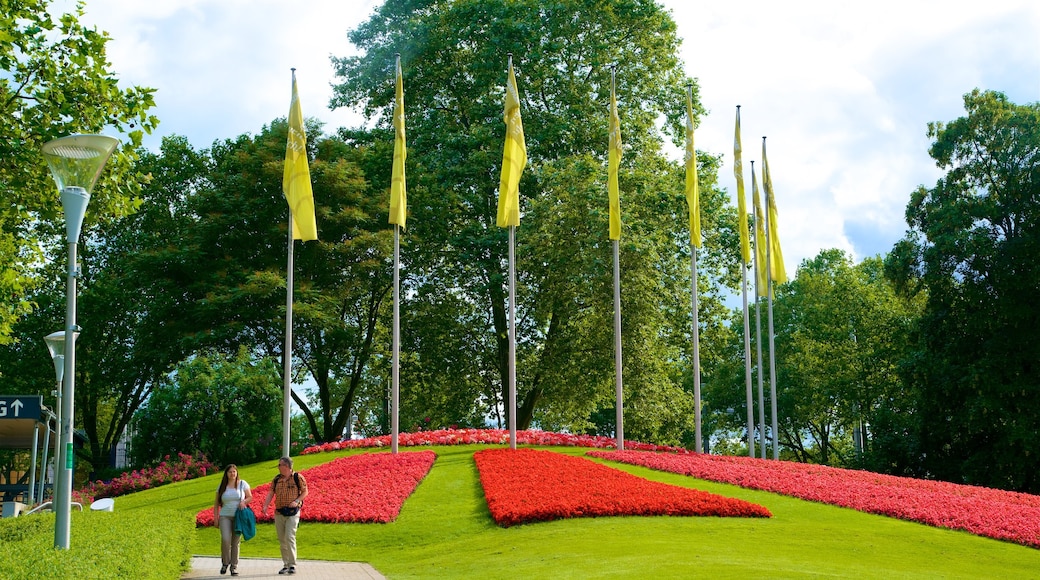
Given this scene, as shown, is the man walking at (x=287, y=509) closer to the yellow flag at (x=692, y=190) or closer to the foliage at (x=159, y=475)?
the foliage at (x=159, y=475)

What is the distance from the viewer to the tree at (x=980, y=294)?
35.2m

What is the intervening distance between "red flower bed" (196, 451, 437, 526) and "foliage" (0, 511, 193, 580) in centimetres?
310

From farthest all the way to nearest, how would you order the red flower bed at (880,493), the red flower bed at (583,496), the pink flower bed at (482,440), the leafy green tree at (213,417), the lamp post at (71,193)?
1. the leafy green tree at (213,417)
2. the pink flower bed at (482,440)
3. the red flower bed at (880,493)
4. the red flower bed at (583,496)
5. the lamp post at (71,193)

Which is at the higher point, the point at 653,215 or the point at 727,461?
the point at 653,215

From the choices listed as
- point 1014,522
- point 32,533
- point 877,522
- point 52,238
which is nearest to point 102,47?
point 32,533

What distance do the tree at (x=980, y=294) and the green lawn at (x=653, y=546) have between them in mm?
18214

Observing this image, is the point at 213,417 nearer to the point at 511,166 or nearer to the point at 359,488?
the point at 359,488

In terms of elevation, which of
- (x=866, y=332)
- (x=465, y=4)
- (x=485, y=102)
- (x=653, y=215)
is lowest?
(x=866, y=332)

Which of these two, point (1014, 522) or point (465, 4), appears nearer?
point (1014, 522)

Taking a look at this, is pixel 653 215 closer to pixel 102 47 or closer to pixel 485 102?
pixel 485 102

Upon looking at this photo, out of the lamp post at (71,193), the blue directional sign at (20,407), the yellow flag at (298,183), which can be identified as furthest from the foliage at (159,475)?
the lamp post at (71,193)

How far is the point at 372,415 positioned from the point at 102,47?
1663 inches

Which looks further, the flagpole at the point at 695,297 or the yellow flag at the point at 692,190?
the yellow flag at the point at 692,190

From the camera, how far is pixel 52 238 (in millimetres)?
44844
